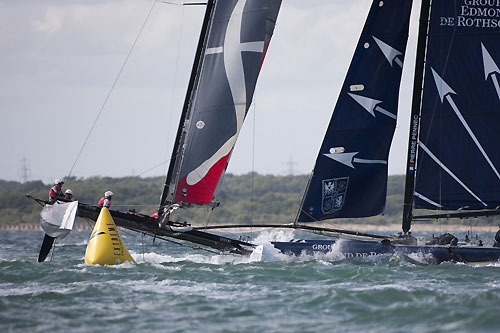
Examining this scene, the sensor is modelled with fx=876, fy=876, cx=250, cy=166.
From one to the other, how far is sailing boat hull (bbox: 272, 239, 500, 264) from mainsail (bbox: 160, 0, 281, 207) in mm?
2816

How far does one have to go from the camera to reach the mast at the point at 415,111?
23.4 m

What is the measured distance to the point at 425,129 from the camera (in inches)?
931

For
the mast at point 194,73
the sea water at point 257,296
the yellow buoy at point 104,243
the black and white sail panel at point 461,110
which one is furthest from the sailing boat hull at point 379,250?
the yellow buoy at point 104,243

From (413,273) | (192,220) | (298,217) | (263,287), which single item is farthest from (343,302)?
(192,220)

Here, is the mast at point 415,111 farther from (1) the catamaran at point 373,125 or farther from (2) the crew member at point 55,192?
(2) the crew member at point 55,192

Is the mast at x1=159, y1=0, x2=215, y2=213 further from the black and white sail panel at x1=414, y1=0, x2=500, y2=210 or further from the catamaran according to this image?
the black and white sail panel at x1=414, y1=0, x2=500, y2=210

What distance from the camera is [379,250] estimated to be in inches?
899

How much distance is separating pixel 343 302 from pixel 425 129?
797cm

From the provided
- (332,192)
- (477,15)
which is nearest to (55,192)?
(332,192)

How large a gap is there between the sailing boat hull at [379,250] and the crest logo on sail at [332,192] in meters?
1.11

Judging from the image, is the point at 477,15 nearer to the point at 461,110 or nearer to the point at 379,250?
the point at 461,110

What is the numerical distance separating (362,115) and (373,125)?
404mm

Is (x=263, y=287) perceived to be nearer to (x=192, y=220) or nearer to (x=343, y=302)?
(x=343, y=302)

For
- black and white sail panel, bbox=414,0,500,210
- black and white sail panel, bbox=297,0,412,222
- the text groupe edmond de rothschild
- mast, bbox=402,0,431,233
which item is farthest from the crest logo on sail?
the text groupe edmond de rothschild
